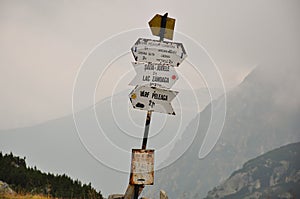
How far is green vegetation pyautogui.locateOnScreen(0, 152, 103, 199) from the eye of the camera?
40.7ft

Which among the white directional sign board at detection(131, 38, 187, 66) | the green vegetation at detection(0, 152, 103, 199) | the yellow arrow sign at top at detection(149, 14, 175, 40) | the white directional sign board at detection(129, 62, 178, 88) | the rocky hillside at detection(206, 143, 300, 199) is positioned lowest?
→ the green vegetation at detection(0, 152, 103, 199)

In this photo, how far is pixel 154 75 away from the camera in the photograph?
7168mm

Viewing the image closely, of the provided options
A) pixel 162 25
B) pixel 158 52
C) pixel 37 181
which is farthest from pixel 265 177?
pixel 158 52

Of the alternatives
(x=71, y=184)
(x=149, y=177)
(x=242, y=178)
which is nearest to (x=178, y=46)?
(x=149, y=177)

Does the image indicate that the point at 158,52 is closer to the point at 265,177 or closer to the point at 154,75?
the point at 154,75

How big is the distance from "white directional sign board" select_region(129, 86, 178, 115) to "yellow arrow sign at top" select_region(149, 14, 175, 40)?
1.13 meters

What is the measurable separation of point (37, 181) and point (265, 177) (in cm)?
12069

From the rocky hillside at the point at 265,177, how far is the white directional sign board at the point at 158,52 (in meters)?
104

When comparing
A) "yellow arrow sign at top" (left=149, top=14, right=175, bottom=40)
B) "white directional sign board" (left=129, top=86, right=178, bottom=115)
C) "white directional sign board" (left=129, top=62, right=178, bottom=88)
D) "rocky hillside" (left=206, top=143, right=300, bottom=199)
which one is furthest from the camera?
"rocky hillside" (left=206, top=143, right=300, bottom=199)

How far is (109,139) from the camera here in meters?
7.01

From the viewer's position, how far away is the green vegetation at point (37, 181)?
12418 mm

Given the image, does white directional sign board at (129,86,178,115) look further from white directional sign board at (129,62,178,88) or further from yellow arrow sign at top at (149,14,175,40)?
yellow arrow sign at top at (149,14,175,40)

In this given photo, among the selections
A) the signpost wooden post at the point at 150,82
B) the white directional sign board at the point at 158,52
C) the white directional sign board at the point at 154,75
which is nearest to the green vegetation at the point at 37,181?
the signpost wooden post at the point at 150,82

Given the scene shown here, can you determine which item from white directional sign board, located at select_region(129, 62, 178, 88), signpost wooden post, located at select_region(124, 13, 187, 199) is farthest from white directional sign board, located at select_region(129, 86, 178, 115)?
white directional sign board, located at select_region(129, 62, 178, 88)
